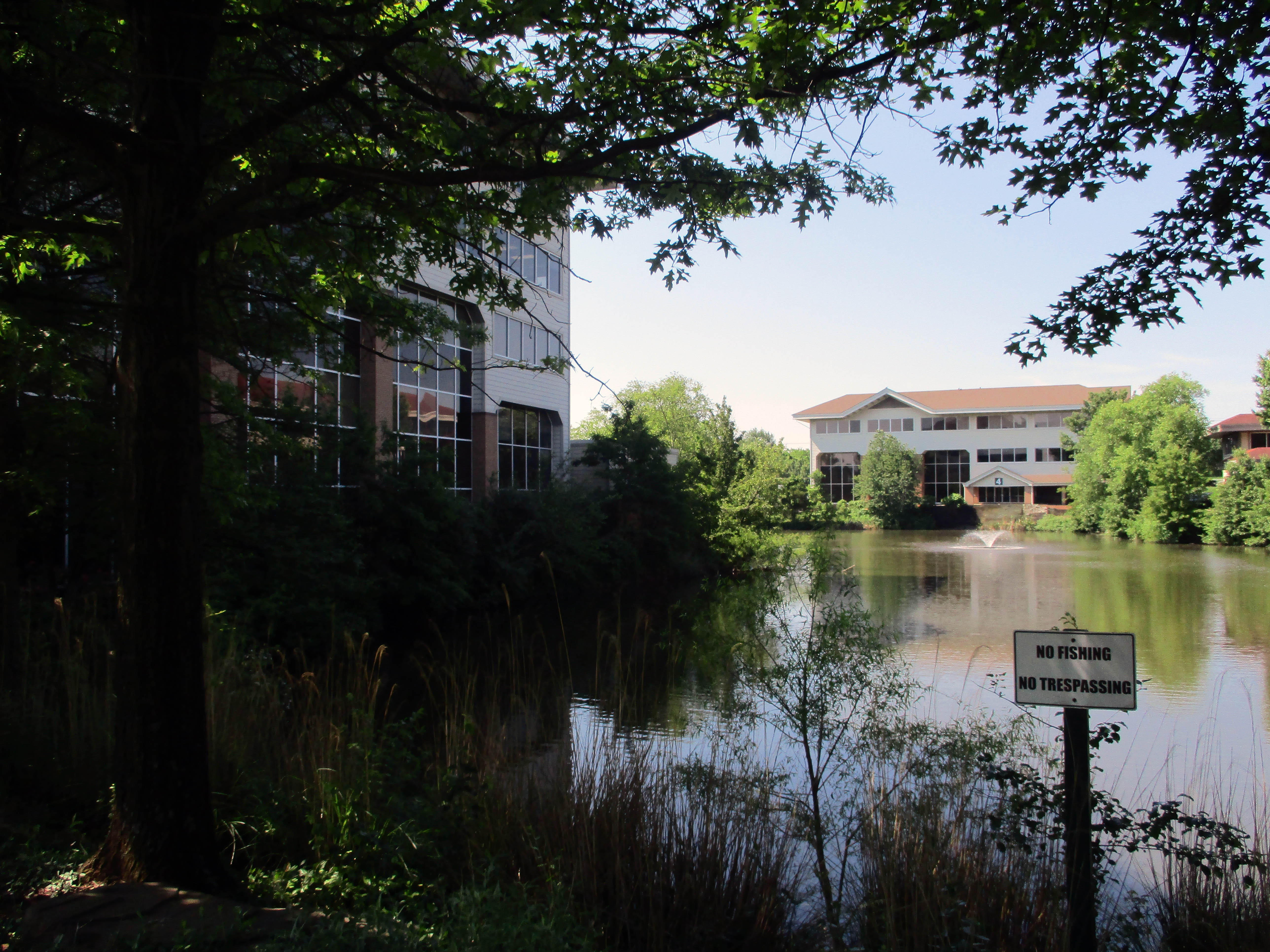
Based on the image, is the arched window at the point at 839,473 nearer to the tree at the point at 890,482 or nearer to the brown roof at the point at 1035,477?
the tree at the point at 890,482

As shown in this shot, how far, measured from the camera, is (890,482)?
64125mm

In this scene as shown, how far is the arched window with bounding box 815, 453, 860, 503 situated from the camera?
7125cm

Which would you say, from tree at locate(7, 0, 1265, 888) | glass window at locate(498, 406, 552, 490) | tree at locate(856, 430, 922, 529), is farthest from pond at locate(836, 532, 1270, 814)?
tree at locate(856, 430, 922, 529)

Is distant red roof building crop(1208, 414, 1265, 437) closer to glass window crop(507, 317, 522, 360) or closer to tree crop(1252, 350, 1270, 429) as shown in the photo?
tree crop(1252, 350, 1270, 429)

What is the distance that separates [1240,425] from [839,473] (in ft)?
95.3

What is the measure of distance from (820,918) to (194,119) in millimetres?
5540

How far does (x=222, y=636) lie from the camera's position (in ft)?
32.8

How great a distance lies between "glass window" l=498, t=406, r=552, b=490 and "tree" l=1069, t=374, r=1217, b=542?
3585 cm

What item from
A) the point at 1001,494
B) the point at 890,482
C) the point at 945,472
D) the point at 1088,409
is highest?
the point at 1088,409

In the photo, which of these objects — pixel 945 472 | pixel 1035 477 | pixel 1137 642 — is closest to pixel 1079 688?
pixel 1137 642

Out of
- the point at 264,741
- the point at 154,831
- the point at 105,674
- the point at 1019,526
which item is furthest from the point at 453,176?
the point at 1019,526

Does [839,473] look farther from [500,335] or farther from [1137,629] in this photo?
[1137,629]

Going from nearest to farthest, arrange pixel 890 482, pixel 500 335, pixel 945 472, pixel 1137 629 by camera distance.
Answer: pixel 1137 629 → pixel 500 335 → pixel 890 482 → pixel 945 472

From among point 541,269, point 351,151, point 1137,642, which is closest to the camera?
point 351,151
